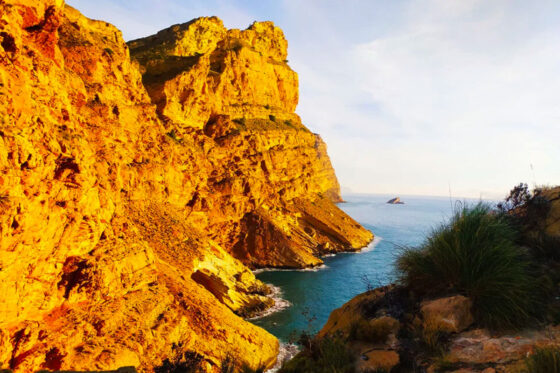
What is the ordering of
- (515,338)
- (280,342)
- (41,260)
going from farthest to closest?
(280,342) → (41,260) → (515,338)

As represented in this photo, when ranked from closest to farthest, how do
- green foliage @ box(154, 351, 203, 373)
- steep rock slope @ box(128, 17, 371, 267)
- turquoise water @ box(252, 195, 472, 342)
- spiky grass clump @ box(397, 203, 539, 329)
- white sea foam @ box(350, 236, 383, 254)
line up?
spiky grass clump @ box(397, 203, 539, 329)
green foliage @ box(154, 351, 203, 373)
turquoise water @ box(252, 195, 472, 342)
steep rock slope @ box(128, 17, 371, 267)
white sea foam @ box(350, 236, 383, 254)

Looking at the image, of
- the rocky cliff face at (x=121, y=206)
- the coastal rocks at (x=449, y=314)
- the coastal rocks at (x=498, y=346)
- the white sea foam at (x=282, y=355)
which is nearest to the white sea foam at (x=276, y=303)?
the rocky cliff face at (x=121, y=206)

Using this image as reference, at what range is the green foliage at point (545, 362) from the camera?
2.70m

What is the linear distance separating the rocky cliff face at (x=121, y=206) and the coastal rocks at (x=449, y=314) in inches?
437

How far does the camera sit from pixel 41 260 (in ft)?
35.6

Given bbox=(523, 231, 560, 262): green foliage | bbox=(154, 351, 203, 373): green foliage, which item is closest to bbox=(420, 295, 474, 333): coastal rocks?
bbox=(523, 231, 560, 262): green foliage

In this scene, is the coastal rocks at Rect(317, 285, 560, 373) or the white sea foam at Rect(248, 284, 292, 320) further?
the white sea foam at Rect(248, 284, 292, 320)

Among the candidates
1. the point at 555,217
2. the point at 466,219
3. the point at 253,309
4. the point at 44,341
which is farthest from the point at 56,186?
the point at 253,309

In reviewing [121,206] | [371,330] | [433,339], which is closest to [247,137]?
[121,206]

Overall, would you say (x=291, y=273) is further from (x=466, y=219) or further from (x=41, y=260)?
(x=466, y=219)

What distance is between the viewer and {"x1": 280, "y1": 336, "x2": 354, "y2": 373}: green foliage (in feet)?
13.0

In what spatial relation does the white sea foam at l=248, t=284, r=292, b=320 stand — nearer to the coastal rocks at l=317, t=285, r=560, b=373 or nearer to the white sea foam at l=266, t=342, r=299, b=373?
the white sea foam at l=266, t=342, r=299, b=373

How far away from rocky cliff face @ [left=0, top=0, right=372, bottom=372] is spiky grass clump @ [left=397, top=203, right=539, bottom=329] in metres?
11.2

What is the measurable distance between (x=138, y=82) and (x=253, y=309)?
23137 millimetres
